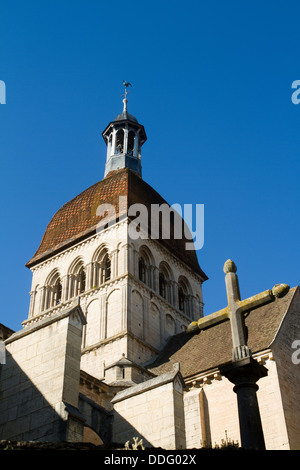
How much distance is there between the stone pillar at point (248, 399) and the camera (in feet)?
23.1

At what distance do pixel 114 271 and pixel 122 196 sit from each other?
405 cm

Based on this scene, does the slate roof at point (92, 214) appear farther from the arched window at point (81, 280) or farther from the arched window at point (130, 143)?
the arched window at point (130, 143)

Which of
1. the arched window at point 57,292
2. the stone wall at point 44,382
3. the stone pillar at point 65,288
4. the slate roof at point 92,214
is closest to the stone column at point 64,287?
the stone pillar at point 65,288

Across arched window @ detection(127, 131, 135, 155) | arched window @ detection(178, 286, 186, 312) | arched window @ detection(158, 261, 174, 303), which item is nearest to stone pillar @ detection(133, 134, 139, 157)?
arched window @ detection(127, 131, 135, 155)

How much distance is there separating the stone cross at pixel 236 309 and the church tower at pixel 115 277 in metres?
13.7

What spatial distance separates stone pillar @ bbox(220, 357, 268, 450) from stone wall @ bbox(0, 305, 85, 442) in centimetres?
386

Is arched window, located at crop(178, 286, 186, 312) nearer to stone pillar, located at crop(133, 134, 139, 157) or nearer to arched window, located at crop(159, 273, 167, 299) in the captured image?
arched window, located at crop(159, 273, 167, 299)

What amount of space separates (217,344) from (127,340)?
4.20 m

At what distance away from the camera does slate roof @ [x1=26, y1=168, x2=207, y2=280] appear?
94.4 ft

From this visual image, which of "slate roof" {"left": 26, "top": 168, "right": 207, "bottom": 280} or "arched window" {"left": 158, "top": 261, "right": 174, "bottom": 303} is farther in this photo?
"slate roof" {"left": 26, "top": 168, "right": 207, "bottom": 280}

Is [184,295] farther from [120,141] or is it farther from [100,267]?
[120,141]

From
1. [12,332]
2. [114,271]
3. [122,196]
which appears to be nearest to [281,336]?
[12,332]

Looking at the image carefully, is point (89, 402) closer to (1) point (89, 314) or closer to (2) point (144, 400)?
Result: (2) point (144, 400)
